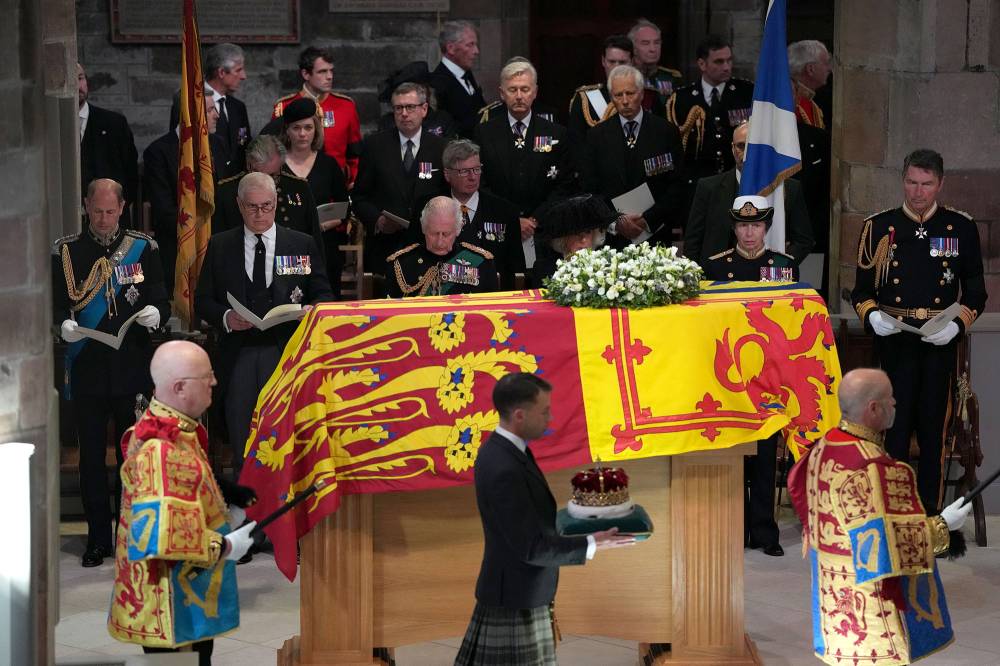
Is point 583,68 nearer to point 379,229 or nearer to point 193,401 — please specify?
point 379,229

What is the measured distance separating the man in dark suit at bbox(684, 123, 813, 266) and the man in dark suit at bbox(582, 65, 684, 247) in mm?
619

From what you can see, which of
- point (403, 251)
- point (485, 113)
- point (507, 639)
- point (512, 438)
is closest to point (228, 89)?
point (485, 113)

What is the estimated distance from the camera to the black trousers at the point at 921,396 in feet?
27.5

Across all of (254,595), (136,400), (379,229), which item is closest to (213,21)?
(379,229)

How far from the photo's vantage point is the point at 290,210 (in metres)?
8.86

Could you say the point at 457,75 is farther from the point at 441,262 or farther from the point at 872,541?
the point at 872,541

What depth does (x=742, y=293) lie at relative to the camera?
670 centimetres

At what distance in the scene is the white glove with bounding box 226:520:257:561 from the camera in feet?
17.9

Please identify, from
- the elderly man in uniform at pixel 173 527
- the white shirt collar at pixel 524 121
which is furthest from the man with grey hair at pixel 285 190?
the elderly man in uniform at pixel 173 527

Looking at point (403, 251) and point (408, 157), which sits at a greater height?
point (408, 157)

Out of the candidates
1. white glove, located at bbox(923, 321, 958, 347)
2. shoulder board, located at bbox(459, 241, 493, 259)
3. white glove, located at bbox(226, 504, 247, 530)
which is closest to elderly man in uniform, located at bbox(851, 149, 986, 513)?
white glove, located at bbox(923, 321, 958, 347)

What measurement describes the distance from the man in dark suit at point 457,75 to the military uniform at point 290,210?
1.93 meters

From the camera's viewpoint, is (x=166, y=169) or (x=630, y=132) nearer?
(x=630, y=132)

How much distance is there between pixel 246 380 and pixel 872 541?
3.65 meters
